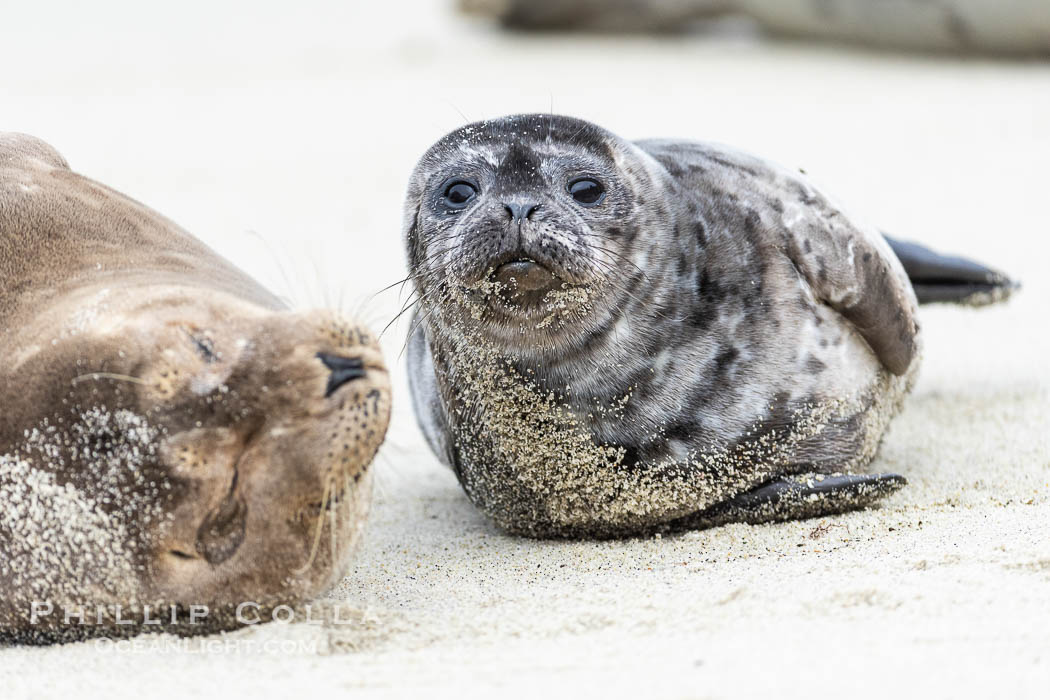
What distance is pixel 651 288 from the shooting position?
415cm

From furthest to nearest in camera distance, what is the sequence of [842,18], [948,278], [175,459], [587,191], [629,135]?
1. [842,18]
2. [629,135]
3. [948,278]
4. [587,191]
5. [175,459]

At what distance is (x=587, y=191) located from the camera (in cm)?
408

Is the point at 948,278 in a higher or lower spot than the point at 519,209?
lower

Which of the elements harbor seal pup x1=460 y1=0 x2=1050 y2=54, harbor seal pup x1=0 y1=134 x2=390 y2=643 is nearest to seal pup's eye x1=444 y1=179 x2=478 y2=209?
harbor seal pup x1=0 y1=134 x2=390 y2=643

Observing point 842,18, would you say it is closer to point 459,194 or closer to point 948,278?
point 948,278

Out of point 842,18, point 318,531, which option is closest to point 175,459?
point 318,531

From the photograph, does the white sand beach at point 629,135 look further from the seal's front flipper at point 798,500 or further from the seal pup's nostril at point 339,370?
the seal pup's nostril at point 339,370

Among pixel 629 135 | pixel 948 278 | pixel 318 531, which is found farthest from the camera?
pixel 629 135

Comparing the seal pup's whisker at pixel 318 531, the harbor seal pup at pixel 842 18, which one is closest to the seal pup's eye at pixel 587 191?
the seal pup's whisker at pixel 318 531

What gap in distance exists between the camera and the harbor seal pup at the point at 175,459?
311 cm

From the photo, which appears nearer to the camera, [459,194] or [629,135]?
[459,194]

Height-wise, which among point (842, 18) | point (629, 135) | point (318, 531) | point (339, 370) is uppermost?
point (842, 18)

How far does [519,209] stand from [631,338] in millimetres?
538

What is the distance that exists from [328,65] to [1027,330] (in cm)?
720
